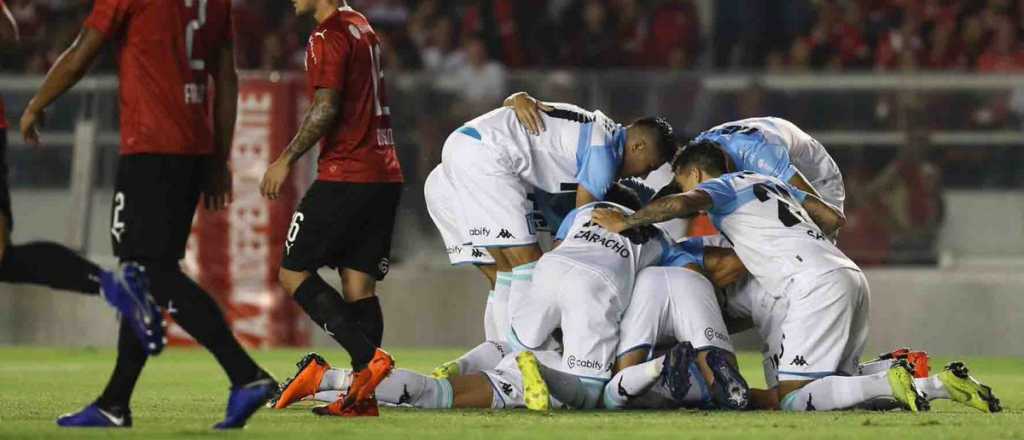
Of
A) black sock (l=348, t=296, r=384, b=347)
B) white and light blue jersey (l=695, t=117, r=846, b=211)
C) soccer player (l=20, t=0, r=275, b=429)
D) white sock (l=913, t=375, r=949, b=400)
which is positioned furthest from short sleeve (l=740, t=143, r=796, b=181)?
soccer player (l=20, t=0, r=275, b=429)

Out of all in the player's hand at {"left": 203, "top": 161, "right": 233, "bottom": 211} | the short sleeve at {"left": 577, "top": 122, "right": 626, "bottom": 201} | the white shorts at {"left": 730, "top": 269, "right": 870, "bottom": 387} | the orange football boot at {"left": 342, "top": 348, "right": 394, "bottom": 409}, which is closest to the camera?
the player's hand at {"left": 203, "top": 161, "right": 233, "bottom": 211}

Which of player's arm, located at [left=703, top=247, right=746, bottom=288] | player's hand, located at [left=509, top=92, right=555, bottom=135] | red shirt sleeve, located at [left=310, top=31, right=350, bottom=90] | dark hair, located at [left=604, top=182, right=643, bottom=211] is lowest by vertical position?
player's arm, located at [left=703, top=247, right=746, bottom=288]

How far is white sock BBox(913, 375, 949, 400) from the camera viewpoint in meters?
7.20

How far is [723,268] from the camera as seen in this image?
8.08 metres

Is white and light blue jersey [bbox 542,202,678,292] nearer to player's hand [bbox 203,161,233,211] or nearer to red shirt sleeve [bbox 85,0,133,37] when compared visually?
player's hand [bbox 203,161,233,211]

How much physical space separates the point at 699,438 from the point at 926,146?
7269mm

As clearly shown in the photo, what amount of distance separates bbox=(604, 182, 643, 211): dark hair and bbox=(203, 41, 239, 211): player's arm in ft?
7.55

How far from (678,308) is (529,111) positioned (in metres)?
1.65

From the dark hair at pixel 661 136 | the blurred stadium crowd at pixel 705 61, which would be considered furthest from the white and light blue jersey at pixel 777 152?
the blurred stadium crowd at pixel 705 61

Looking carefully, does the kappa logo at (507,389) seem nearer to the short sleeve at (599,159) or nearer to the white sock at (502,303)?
the white sock at (502,303)

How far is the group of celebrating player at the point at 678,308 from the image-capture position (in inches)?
290

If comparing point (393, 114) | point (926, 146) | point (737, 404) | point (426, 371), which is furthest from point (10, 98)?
point (737, 404)

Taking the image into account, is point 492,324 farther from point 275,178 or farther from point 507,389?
point 275,178

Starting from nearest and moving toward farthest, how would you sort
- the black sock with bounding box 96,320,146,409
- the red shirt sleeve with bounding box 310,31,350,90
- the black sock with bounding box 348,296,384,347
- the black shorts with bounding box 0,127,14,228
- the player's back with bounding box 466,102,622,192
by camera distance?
the black sock with bounding box 96,320,146,409
the black shorts with bounding box 0,127,14,228
the red shirt sleeve with bounding box 310,31,350,90
the black sock with bounding box 348,296,384,347
the player's back with bounding box 466,102,622,192
